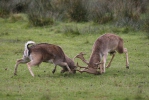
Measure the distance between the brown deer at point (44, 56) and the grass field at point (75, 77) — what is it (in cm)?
29

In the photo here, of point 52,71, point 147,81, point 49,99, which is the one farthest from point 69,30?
point 49,99

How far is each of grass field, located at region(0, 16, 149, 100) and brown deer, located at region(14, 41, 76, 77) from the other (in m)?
0.29

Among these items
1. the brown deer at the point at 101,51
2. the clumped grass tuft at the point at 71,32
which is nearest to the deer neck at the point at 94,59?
the brown deer at the point at 101,51

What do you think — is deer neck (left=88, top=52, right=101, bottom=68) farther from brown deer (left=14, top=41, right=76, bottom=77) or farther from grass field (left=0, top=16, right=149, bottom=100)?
brown deer (left=14, top=41, right=76, bottom=77)

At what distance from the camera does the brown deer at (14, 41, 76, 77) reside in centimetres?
1234

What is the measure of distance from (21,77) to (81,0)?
11.7m

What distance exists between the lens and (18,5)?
28.1 metres

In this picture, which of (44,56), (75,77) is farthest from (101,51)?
(44,56)

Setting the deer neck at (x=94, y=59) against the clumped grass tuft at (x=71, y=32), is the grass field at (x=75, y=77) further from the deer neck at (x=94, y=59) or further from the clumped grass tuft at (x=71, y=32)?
the deer neck at (x=94, y=59)

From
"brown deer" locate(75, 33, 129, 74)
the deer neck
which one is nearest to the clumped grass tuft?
"brown deer" locate(75, 33, 129, 74)

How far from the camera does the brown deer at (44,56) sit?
1234 cm

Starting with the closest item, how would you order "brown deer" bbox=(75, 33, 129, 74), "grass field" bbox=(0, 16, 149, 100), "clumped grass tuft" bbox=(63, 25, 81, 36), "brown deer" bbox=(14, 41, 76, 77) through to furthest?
"grass field" bbox=(0, 16, 149, 100) → "brown deer" bbox=(14, 41, 76, 77) → "brown deer" bbox=(75, 33, 129, 74) → "clumped grass tuft" bbox=(63, 25, 81, 36)

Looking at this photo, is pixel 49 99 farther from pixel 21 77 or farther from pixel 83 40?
pixel 83 40

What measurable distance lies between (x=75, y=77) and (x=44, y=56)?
3.25 ft
